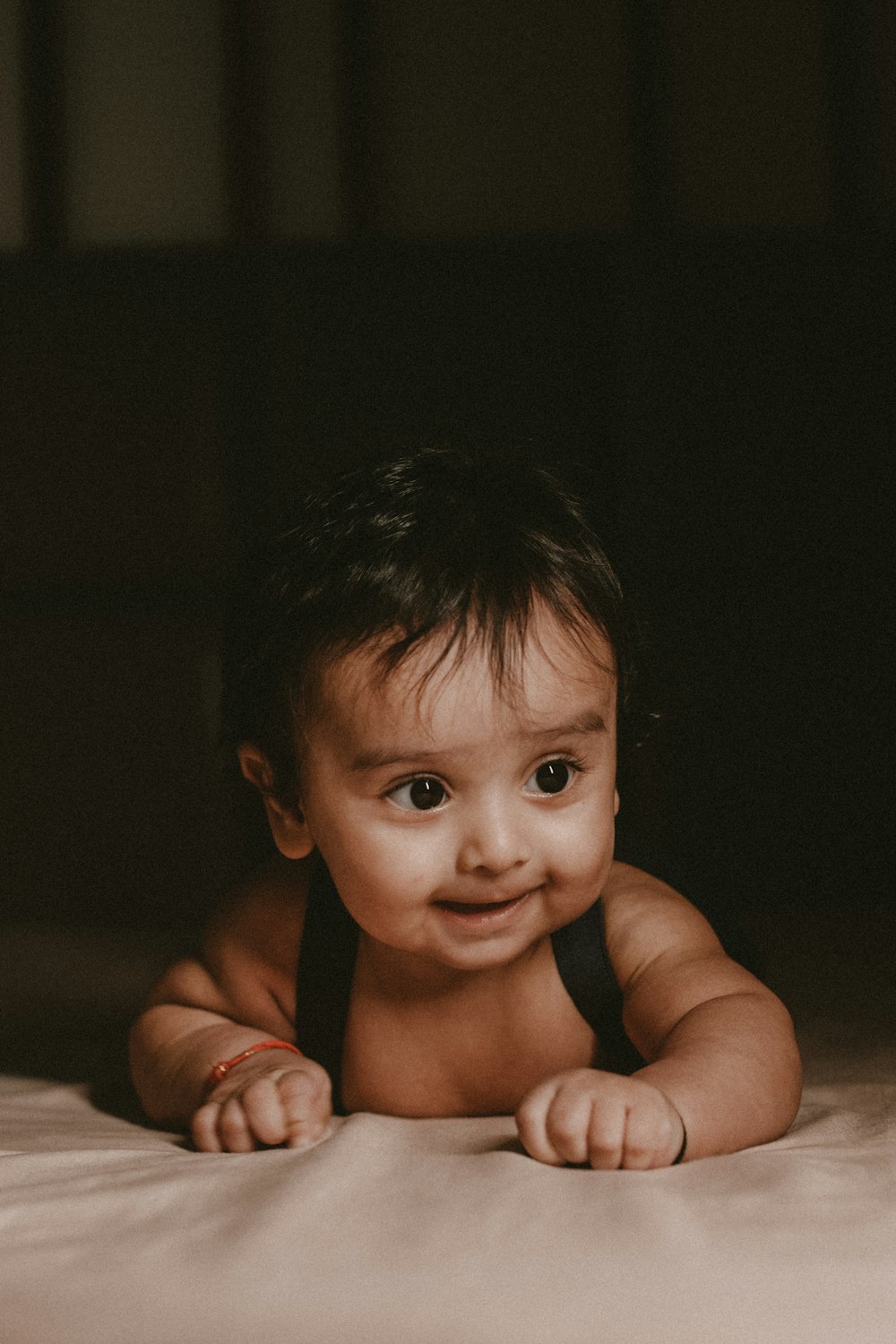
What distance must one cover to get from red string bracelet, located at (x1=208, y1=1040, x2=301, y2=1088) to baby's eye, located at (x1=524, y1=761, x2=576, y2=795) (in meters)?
0.21

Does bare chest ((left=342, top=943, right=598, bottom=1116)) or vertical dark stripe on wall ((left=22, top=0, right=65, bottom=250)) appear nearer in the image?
bare chest ((left=342, top=943, right=598, bottom=1116))

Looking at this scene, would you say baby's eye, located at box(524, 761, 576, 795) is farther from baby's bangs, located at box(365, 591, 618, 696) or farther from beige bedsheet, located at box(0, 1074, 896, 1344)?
beige bedsheet, located at box(0, 1074, 896, 1344)

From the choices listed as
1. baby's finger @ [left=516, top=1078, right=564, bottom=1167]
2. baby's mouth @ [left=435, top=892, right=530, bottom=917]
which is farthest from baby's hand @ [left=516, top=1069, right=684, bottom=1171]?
baby's mouth @ [left=435, top=892, right=530, bottom=917]

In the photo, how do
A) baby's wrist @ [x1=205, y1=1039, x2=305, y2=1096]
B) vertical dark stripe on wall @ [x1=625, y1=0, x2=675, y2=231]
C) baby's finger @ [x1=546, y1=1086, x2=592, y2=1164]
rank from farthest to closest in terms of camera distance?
vertical dark stripe on wall @ [x1=625, y1=0, x2=675, y2=231] → baby's wrist @ [x1=205, y1=1039, x2=305, y2=1096] → baby's finger @ [x1=546, y1=1086, x2=592, y2=1164]

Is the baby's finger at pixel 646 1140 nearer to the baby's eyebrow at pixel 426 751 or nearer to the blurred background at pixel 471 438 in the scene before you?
the baby's eyebrow at pixel 426 751

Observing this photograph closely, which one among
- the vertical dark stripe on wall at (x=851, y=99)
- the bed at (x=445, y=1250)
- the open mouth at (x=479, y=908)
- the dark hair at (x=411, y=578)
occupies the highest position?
the vertical dark stripe on wall at (x=851, y=99)

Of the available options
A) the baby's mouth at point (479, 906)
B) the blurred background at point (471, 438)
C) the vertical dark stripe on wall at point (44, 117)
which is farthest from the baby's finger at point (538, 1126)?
the vertical dark stripe on wall at point (44, 117)

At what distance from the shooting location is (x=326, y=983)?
76 centimetres

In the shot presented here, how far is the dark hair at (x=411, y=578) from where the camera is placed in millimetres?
620

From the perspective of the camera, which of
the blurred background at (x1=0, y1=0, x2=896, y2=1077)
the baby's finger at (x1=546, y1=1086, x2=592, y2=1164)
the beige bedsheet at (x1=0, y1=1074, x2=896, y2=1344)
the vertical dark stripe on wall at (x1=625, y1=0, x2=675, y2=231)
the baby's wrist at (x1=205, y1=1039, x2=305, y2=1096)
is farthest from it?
the vertical dark stripe on wall at (x1=625, y1=0, x2=675, y2=231)

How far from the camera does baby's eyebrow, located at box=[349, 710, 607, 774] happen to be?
0.60m

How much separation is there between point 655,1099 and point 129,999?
563mm

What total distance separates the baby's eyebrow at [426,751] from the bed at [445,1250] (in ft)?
0.57

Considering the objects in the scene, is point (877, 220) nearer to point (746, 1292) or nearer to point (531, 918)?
point (531, 918)
